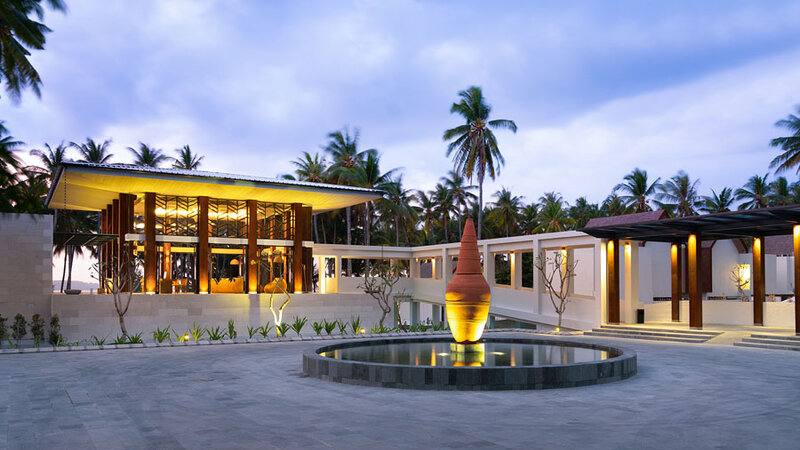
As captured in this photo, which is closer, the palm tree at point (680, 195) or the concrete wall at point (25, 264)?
the concrete wall at point (25, 264)

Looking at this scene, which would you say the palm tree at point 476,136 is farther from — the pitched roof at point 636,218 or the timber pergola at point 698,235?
the timber pergola at point 698,235

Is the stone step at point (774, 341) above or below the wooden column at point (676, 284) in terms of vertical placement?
below

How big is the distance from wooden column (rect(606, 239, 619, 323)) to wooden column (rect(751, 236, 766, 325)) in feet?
14.1

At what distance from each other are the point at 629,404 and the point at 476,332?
4630 millimetres

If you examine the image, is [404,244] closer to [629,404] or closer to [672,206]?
[672,206]

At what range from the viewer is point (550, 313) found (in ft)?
81.9

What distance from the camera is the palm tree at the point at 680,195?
4722cm

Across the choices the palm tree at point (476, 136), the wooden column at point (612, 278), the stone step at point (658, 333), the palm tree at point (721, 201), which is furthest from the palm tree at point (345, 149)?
the palm tree at point (721, 201)

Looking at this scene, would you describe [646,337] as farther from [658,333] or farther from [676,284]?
[676,284]

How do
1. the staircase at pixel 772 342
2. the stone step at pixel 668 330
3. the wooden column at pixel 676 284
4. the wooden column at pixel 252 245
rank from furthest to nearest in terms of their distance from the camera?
the wooden column at pixel 252 245 < the wooden column at pixel 676 284 < the stone step at pixel 668 330 < the staircase at pixel 772 342

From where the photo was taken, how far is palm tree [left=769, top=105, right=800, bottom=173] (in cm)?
3509

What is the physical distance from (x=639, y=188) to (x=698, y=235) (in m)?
28.0

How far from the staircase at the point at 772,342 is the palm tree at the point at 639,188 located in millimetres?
30894

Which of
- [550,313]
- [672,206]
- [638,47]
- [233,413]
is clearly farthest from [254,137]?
[672,206]
